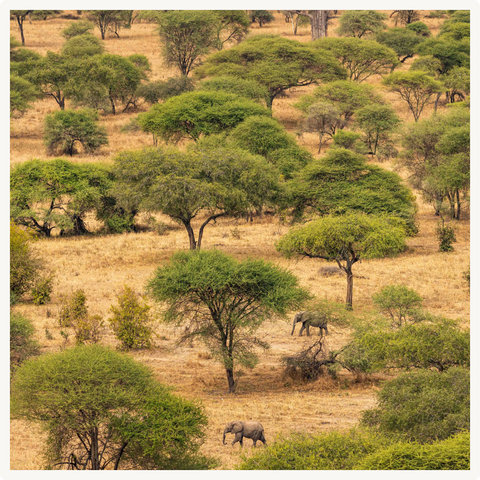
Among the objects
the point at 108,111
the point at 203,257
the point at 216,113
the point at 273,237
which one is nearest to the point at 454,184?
the point at 273,237

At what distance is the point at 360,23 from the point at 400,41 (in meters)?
5.71

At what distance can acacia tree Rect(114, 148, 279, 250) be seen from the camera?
3253cm

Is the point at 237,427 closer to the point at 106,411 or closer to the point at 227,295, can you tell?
the point at 106,411

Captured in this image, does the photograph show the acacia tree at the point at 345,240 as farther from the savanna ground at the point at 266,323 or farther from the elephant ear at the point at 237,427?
the elephant ear at the point at 237,427

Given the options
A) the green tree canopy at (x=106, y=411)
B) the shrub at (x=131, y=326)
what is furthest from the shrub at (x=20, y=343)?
the green tree canopy at (x=106, y=411)


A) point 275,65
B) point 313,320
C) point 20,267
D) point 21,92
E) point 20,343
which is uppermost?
point 275,65

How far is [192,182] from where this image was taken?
107ft

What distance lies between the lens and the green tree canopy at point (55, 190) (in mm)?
37281

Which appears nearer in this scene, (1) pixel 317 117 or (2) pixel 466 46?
(1) pixel 317 117

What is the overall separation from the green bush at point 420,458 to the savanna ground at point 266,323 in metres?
4.61

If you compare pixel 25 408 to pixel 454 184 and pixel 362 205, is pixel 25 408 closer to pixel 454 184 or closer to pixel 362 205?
pixel 362 205

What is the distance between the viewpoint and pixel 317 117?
54156 mm

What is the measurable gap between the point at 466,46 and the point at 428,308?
4918 centimetres

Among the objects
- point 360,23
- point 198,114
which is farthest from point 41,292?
point 360,23
